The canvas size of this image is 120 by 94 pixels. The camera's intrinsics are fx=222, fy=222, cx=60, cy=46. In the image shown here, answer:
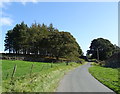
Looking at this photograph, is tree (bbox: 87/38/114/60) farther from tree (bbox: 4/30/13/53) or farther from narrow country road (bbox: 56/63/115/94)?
narrow country road (bbox: 56/63/115/94)

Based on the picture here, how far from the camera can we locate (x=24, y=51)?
90875 mm

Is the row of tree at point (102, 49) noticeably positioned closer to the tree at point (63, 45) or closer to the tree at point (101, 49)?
the tree at point (101, 49)

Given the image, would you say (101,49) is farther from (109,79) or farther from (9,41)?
(109,79)

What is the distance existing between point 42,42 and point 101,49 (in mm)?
53921

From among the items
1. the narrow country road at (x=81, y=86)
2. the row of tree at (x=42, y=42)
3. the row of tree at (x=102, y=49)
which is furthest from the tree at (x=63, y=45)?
→ the row of tree at (x=102, y=49)

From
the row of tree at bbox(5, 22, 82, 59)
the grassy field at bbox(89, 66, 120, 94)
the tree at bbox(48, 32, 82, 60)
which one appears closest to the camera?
the grassy field at bbox(89, 66, 120, 94)

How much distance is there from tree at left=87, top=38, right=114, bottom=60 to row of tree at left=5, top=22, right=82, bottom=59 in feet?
108

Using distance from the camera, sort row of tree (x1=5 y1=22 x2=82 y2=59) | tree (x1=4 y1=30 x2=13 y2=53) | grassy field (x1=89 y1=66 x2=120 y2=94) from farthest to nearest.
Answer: tree (x1=4 y1=30 x2=13 y2=53), row of tree (x1=5 y1=22 x2=82 y2=59), grassy field (x1=89 y1=66 x2=120 y2=94)

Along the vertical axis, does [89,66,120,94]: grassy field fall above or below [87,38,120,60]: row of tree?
below

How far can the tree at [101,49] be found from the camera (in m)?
113

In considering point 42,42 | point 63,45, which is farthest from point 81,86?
point 42,42

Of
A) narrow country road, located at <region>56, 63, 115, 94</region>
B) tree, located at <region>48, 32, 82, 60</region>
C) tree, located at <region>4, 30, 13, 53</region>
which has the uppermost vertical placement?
tree, located at <region>4, 30, 13, 53</region>

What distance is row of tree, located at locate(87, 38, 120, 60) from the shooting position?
112700 millimetres

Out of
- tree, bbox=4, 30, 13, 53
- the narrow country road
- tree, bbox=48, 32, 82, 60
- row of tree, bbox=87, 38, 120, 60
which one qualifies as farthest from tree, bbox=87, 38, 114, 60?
the narrow country road
